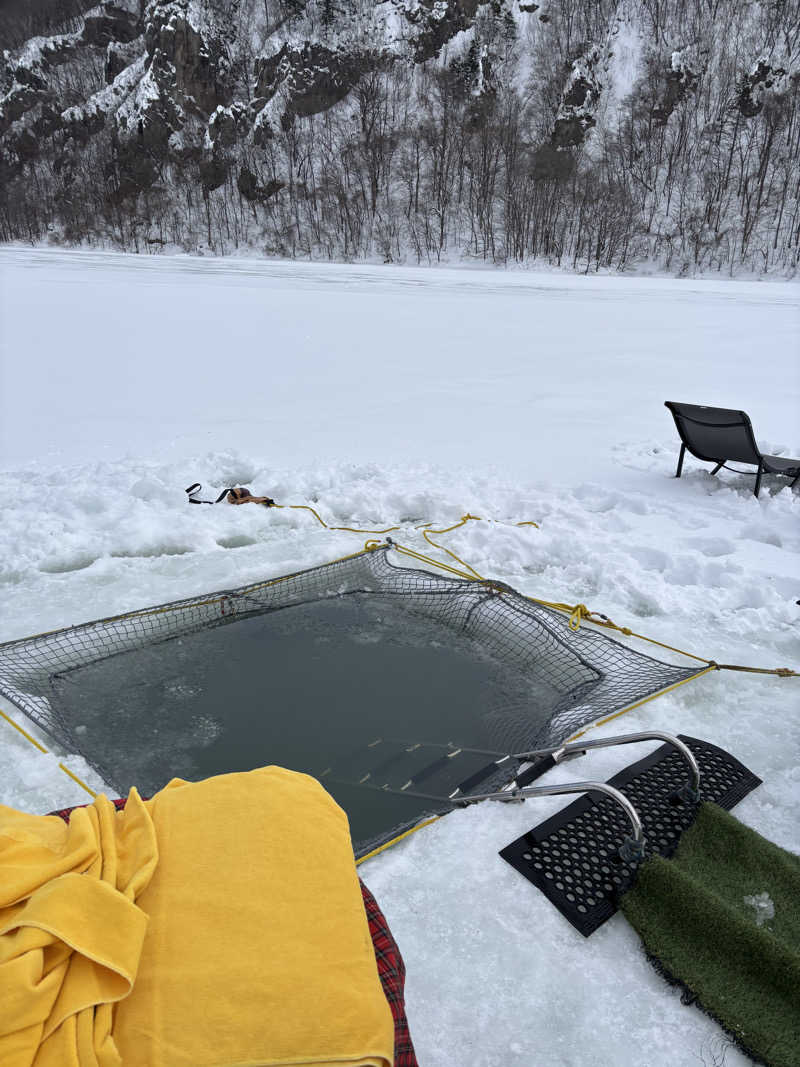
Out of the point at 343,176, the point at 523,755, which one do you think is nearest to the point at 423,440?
the point at 523,755

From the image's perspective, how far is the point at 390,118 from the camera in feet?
106

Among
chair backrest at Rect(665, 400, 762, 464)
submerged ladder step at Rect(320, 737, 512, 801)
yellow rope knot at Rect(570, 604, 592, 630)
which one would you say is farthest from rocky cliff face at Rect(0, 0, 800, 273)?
submerged ladder step at Rect(320, 737, 512, 801)

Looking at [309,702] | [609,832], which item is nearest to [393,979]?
[609,832]

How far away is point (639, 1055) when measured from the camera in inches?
51.3

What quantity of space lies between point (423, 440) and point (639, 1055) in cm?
443

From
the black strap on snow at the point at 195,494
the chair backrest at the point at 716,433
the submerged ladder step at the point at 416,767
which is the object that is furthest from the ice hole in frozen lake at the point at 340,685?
the chair backrest at the point at 716,433

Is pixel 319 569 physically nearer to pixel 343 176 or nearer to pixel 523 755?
pixel 523 755

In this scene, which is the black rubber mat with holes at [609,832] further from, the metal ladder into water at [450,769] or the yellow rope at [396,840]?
the yellow rope at [396,840]

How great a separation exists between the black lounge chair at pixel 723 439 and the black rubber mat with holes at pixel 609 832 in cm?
256

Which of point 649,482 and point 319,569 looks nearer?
point 319,569

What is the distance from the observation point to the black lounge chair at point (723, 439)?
4004mm

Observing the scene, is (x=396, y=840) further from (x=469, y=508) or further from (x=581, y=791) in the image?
(x=469, y=508)

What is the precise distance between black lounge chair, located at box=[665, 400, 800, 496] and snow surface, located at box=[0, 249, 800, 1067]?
194mm

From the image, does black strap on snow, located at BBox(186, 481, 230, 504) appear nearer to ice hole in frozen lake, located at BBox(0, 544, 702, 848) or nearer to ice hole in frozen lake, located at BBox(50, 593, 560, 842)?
ice hole in frozen lake, located at BBox(0, 544, 702, 848)
